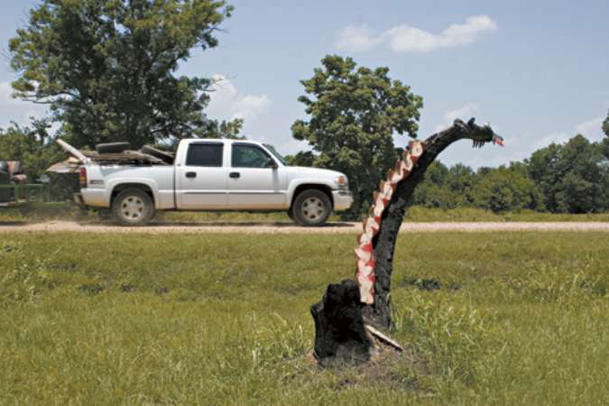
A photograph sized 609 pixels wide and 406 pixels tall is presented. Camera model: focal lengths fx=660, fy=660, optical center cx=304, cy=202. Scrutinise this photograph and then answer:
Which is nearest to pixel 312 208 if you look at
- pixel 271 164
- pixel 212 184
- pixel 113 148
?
pixel 271 164

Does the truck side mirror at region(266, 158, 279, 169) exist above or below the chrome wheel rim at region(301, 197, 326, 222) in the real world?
above

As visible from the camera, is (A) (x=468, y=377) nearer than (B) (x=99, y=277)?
Yes

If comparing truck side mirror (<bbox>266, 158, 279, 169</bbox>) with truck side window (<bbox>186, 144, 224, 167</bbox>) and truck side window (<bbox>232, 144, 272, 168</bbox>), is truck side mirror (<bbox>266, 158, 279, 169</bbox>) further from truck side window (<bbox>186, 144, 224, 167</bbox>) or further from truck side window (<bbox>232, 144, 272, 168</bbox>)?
truck side window (<bbox>186, 144, 224, 167</bbox>)

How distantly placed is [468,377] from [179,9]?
2527cm

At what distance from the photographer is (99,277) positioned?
8.57 m

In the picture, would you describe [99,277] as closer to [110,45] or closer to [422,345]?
[422,345]

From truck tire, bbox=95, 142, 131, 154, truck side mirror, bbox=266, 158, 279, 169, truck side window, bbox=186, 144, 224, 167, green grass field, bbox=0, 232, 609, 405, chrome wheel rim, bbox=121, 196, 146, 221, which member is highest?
truck tire, bbox=95, 142, 131, 154

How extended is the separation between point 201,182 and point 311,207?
2472 mm

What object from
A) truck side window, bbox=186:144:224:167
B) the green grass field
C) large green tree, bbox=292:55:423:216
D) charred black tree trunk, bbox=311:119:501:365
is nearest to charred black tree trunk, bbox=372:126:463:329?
charred black tree trunk, bbox=311:119:501:365

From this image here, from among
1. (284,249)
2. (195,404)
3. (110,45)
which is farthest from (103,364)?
(110,45)

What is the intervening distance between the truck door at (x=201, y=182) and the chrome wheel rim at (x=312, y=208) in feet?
5.72

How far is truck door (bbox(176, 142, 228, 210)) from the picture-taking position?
14.4 m

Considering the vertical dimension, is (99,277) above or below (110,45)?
below

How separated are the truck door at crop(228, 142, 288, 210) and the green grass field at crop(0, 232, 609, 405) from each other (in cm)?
363
